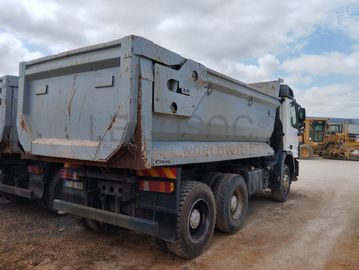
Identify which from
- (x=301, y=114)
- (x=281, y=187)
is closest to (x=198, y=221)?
(x=281, y=187)

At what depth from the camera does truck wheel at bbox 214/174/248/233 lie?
17.0ft

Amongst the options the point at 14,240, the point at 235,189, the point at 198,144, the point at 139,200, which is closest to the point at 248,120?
the point at 235,189

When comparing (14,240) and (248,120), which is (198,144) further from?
(14,240)

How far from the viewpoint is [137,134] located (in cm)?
364

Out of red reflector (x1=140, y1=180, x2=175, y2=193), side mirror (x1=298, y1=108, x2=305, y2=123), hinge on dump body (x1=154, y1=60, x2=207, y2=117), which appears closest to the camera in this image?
hinge on dump body (x1=154, y1=60, x2=207, y2=117)

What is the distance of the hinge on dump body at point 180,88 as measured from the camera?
3871 millimetres

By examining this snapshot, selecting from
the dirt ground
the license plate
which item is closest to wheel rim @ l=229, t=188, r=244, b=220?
the dirt ground

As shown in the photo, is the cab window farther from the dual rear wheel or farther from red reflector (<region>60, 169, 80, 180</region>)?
red reflector (<region>60, 169, 80, 180</region>)

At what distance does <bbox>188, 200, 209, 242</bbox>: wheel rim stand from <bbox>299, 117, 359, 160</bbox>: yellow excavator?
21233 millimetres

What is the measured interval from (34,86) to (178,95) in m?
2.29

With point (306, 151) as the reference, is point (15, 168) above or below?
below

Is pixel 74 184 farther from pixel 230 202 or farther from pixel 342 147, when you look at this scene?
pixel 342 147

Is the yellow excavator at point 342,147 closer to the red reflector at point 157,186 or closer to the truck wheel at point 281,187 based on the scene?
the truck wheel at point 281,187

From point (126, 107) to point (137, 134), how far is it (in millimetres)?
316
